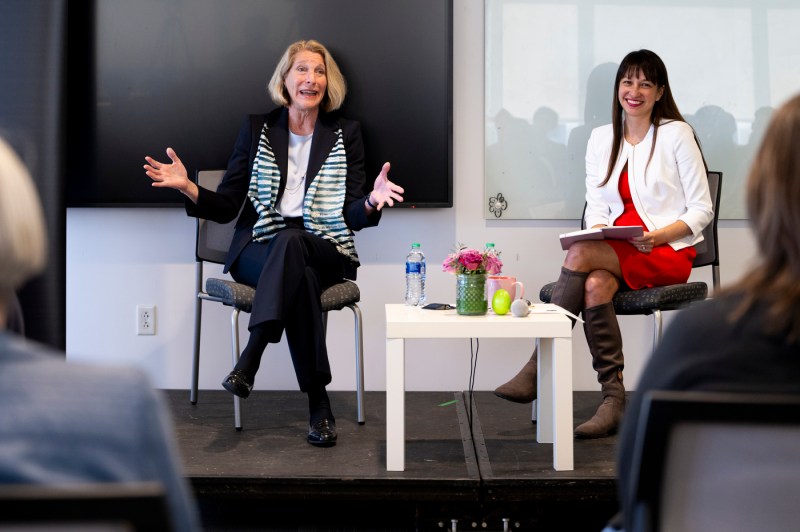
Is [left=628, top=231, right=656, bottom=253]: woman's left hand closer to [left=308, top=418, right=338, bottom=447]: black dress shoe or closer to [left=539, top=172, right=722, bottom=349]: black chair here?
[left=539, top=172, right=722, bottom=349]: black chair

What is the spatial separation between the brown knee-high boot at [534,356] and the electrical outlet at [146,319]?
169 centimetres

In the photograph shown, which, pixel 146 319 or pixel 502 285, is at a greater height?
pixel 502 285

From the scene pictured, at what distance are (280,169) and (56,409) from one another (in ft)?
8.40

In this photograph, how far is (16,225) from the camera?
91cm

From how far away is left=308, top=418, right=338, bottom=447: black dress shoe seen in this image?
9.48 feet

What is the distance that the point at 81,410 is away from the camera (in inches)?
35.6

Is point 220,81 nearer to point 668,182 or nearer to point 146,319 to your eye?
point 146,319

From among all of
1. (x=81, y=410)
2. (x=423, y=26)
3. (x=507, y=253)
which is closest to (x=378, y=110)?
(x=423, y=26)

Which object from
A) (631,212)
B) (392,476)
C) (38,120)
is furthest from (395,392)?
(38,120)

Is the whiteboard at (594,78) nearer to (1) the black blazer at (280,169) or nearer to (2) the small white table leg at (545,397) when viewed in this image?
(1) the black blazer at (280,169)

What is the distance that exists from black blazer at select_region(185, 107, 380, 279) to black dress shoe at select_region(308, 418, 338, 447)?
25.4 inches

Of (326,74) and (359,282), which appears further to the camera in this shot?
(359,282)

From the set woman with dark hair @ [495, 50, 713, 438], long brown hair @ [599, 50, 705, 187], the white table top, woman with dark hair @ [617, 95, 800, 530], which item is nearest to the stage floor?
woman with dark hair @ [495, 50, 713, 438]

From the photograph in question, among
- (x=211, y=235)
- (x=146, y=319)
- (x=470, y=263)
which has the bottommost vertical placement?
(x=146, y=319)
